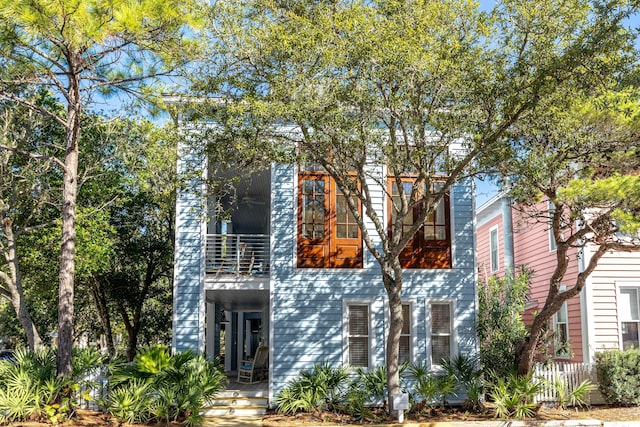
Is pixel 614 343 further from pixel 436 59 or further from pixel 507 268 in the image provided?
pixel 436 59

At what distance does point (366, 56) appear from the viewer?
1045 cm

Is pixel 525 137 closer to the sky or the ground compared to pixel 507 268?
closer to the sky

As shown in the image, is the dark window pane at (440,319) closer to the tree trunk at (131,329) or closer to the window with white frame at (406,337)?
the window with white frame at (406,337)

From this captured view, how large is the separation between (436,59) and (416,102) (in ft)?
2.94

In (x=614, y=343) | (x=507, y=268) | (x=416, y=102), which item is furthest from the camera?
(x=507, y=268)

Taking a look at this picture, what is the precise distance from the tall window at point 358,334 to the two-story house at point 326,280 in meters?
0.02

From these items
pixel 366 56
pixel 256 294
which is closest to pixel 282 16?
pixel 366 56

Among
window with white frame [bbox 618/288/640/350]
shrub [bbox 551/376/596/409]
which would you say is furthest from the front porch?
window with white frame [bbox 618/288/640/350]

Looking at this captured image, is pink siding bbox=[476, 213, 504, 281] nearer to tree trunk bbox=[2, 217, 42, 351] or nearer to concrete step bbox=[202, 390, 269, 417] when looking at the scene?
concrete step bbox=[202, 390, 269, 417]

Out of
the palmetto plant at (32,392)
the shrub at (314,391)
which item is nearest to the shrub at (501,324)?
the shrub at (314,391)

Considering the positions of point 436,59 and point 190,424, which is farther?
point 190,424

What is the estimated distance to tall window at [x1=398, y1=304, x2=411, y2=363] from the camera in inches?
571

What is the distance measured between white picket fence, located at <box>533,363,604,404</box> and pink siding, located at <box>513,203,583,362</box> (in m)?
1.12

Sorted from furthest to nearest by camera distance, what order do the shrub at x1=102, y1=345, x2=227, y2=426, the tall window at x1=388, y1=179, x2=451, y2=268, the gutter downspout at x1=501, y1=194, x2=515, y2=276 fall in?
1. the gutter downspout at x1=501, y1=194, x2=515, y2=276
2. the tall window at x1=388, y1=179, x2=451, y2=268
3. the shrub at x1=102, y1=345, x2=227, y2=426
